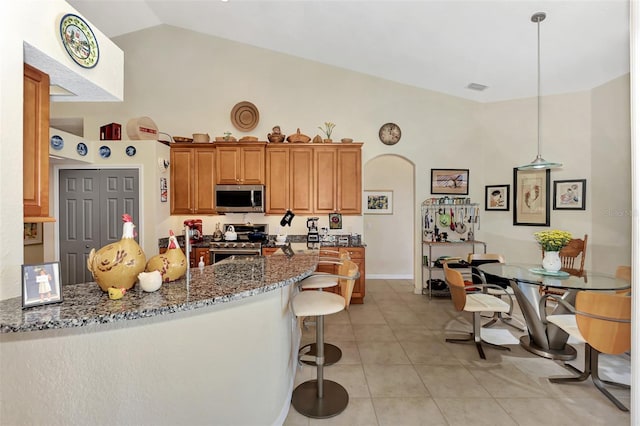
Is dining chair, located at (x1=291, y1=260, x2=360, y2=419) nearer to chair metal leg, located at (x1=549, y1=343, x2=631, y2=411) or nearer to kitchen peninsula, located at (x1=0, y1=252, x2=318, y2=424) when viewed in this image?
kitchen peninsula, located at (x1=0, y1=252, x2=318, y2=424)

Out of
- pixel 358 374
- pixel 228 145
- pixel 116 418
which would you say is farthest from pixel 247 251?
pixel 116 418

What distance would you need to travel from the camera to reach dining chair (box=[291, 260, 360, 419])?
2071mm

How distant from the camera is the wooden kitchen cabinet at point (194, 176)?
477 centimetres

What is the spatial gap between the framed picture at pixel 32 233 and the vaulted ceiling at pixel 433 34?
3.18 meters

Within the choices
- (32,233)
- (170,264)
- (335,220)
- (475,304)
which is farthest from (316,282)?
(32,233)

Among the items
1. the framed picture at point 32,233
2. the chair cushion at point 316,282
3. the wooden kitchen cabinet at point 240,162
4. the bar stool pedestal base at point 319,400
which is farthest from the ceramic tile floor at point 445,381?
the framed picture at point 32,233

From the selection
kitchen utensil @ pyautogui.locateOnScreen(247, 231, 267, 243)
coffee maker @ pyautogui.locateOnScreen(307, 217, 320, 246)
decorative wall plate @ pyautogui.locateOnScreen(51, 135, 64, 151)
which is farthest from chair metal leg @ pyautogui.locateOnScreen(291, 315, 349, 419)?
decorative wall plate @ pyautogui.locateOnScreen(51, 135, 64, 151)

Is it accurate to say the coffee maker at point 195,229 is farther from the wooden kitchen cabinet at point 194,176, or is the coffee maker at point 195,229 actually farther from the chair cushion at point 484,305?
the chair cushion at point 484,305

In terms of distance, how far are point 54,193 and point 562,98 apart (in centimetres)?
753

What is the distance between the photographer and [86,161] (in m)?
4.23

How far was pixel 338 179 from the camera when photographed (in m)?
4.77

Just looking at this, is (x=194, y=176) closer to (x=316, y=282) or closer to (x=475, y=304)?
(x=316, y=282)

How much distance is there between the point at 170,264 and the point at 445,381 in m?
2.40

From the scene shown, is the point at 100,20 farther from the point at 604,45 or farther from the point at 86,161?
the point at 604,45
